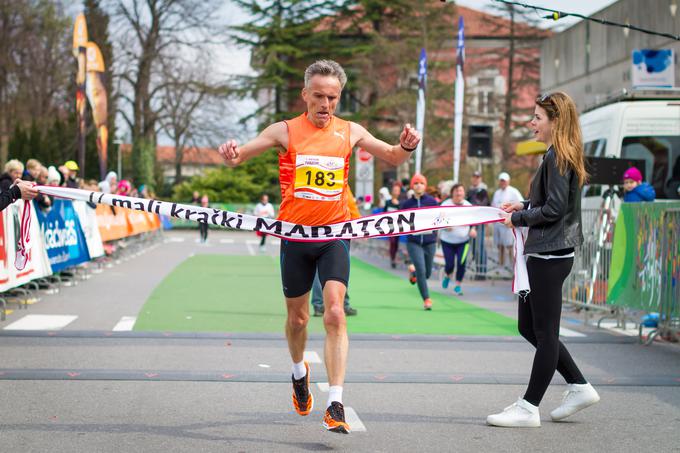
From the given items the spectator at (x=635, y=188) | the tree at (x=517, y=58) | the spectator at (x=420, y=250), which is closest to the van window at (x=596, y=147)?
the spectator at (x=635, y=188)

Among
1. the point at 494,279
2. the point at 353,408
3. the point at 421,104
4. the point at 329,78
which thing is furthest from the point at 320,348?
the point at 421,104

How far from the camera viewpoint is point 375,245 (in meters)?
32.4

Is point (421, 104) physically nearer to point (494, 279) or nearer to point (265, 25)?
point (494, 279)

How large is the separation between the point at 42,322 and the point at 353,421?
20.9 ft

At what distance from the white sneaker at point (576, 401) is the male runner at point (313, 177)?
1.46 m

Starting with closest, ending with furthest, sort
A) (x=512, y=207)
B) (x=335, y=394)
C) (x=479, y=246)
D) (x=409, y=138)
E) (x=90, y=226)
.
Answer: (x=335, y=394)
(x=409, y=138)
(x=512, y=207)
(x=90, y=226)
(x=479, y=246)

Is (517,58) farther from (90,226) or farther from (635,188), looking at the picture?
(635,188)

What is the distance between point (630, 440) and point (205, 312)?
816cm

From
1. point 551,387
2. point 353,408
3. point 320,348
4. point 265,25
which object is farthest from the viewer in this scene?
point 265,25

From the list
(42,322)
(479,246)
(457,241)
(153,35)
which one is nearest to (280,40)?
(153,35)

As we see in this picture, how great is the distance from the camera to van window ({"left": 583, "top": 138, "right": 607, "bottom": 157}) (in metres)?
17.8

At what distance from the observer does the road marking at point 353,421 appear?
20.6 ft

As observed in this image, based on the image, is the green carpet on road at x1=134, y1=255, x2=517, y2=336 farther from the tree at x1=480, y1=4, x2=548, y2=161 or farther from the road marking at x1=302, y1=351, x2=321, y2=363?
the tree at x1=480, y1=4, x2=548, y2=161

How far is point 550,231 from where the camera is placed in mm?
6348
